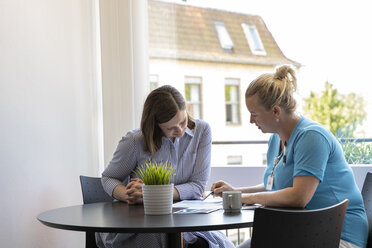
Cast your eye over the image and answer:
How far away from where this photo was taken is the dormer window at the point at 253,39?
524cm

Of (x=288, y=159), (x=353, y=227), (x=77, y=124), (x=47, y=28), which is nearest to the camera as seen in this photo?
(x=353, y=227)

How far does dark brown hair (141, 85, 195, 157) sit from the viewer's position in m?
2.54

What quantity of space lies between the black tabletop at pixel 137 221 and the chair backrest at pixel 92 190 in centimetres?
61

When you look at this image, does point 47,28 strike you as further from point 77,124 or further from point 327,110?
point 327,110

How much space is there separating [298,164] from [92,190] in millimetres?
1309

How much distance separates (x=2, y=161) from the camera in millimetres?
2684

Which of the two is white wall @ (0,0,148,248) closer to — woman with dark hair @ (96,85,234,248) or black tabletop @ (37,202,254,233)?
woman with dark hair @ (96,85,234,248)

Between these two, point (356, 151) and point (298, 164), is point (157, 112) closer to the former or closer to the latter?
point (298, 164)

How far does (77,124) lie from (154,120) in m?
1.11

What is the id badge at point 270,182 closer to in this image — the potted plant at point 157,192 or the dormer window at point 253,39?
the potted plant at point 157,192

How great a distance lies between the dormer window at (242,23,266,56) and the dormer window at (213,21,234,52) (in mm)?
211

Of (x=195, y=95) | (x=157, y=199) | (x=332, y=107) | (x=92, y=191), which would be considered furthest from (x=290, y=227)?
(x=332, y=107)

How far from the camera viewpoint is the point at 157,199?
2.04m

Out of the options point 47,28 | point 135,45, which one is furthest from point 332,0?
point 47,28
